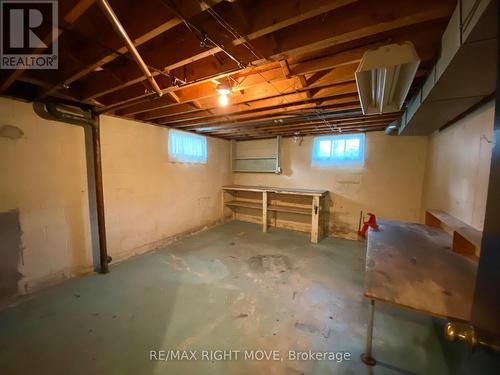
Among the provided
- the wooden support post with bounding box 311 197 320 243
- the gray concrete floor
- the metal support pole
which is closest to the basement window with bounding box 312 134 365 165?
the wooden support post with bounding box 311 197 320 243

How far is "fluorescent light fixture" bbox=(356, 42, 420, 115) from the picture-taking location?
115 centimetres

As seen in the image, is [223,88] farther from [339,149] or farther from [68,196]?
[339,149]

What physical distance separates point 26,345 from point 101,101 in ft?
8.14

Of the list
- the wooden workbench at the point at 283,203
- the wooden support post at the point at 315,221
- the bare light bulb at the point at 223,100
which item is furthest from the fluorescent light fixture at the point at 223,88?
the wooden support post at the point at 315,221

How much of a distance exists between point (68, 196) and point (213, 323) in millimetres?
2335

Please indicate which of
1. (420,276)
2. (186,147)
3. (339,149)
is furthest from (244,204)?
(420,276)

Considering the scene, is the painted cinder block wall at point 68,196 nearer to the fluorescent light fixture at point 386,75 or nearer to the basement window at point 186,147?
the basement window at point 186,147

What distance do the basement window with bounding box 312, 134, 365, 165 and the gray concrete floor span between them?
2.15 meters

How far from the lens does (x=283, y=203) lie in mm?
4914

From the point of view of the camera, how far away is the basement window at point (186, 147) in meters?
3.86

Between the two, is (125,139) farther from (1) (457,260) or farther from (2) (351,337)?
(1) (457,260)

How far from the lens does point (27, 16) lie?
3.97 ft

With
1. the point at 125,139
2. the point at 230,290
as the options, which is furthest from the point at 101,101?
the point at 230,290

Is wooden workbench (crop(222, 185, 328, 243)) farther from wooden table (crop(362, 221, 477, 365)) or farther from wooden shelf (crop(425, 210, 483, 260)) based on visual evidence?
wooden shelf (crop(425, 210, 483, 260))
